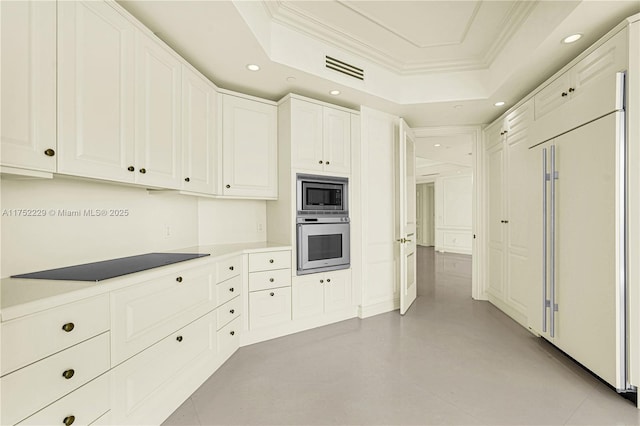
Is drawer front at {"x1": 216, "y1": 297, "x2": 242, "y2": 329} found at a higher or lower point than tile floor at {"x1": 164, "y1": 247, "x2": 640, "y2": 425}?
higher

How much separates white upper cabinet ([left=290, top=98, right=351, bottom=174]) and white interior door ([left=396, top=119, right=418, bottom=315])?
67cm

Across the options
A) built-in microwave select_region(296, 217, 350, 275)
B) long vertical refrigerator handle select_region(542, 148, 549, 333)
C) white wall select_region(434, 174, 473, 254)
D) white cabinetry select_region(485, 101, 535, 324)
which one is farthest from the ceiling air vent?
white wall select_region(434, 174, 473, 254)

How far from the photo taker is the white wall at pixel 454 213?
27.9 ft

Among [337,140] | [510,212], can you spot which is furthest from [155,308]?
[510,212]

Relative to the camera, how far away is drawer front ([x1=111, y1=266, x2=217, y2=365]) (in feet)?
4.35

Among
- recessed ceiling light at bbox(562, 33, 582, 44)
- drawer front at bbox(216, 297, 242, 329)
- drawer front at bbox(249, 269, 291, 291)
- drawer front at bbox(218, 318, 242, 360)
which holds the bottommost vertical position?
drawer front at bbox(218, 318, 242, 360)

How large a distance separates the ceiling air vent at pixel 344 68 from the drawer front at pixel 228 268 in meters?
2.07

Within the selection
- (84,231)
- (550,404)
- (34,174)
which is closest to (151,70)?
(34,174)

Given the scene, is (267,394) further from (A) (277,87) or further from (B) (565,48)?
(B) (565,48)

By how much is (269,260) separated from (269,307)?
0.47 m

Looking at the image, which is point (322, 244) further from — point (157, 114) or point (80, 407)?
point (80, 407)

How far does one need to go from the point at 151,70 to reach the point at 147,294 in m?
1.50

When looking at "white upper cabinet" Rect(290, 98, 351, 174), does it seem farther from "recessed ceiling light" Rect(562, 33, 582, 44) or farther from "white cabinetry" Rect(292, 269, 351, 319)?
"recessed ceiling light" Rect(562, 33, 582, 44)

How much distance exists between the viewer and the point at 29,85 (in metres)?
1.18
